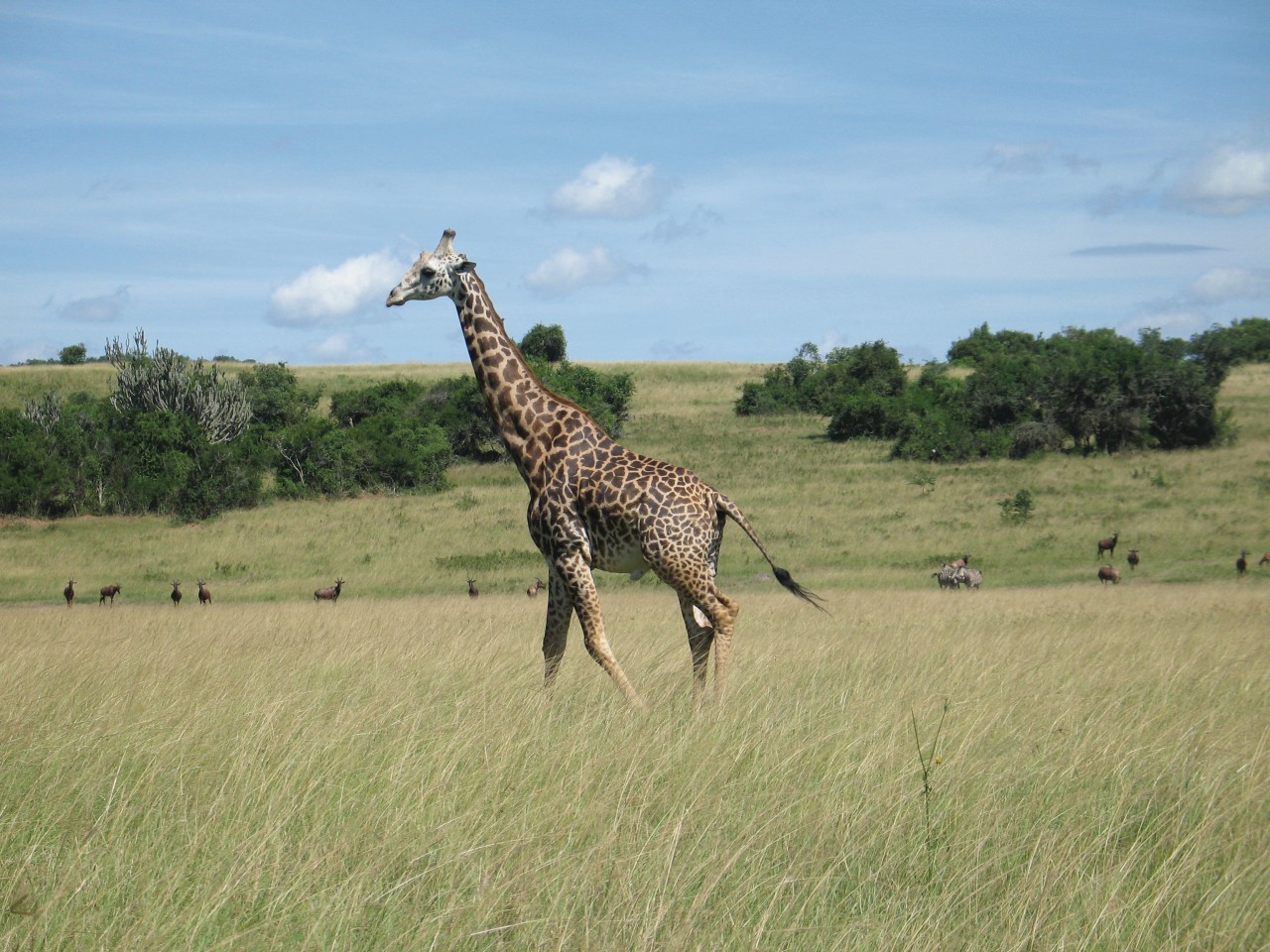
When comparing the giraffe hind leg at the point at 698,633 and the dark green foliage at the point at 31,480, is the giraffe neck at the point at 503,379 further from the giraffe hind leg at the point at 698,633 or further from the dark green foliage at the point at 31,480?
the dark green foliage at the point at 31,480

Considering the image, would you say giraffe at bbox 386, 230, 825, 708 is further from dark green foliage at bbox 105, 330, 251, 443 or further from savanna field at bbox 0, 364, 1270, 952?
dark green foliage at bbox 105, 330, 251, 443

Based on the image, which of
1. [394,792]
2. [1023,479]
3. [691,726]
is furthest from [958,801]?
[1023,479]

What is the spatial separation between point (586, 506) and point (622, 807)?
12.8 feet

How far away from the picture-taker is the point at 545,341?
84.5m

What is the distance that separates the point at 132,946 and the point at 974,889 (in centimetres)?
281

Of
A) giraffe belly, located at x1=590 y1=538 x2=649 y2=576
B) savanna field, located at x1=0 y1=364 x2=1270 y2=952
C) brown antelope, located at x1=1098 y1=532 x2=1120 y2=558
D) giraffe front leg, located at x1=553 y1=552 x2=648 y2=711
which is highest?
giraffe belly, located at x1=590 y1=538 x2=649 y2=576

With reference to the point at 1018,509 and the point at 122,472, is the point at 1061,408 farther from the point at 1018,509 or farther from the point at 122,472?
the point at 122,472

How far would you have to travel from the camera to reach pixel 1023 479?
38.8 meters

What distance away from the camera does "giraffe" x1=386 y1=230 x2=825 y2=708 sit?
823 centimetres

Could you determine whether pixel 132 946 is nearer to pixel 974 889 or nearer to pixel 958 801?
pixel 974 889

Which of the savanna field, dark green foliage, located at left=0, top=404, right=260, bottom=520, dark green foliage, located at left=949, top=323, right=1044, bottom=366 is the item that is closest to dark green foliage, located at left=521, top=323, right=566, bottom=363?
dark green foliage, located at left=949, top=323, right=1044, bottom=366

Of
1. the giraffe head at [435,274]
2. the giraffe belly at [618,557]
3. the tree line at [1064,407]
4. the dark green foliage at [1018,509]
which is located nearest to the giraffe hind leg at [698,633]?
the giraffe belly at [618,557]

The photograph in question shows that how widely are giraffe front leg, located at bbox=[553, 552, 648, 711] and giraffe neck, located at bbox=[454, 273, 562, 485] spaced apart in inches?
29.9

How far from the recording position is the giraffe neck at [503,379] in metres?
9.03
